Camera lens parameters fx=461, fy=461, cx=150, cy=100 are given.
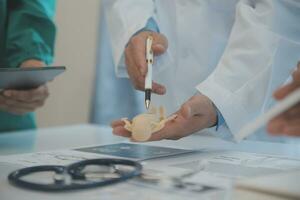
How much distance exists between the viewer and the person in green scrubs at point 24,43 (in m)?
1.26

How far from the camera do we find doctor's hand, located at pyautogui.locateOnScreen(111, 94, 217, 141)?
0.80m

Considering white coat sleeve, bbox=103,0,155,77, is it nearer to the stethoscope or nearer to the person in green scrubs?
the person in green scrubs

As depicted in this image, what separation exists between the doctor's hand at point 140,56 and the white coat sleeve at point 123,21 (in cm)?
5

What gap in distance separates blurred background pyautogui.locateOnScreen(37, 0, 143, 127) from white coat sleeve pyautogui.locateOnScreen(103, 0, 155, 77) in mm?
853

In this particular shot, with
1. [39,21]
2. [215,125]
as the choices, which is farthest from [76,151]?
[39,21]

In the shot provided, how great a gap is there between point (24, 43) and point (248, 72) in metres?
0.69

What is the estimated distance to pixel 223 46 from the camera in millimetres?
1101

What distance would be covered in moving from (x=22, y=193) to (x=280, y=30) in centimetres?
59

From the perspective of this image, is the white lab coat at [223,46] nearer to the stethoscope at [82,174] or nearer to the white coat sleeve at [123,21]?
the white coat sleeve at [123,21]

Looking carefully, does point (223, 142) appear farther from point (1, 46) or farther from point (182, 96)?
point (1, 46)

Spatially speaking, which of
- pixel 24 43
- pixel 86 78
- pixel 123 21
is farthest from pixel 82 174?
pixel 86 78

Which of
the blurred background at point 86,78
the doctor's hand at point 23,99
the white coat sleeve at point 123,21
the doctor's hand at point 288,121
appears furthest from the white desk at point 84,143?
the blurred background at point 86,78

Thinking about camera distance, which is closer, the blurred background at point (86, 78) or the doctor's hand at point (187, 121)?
the doctor's hand at point (187, 121)

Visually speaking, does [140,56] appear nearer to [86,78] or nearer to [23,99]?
[23,99]
